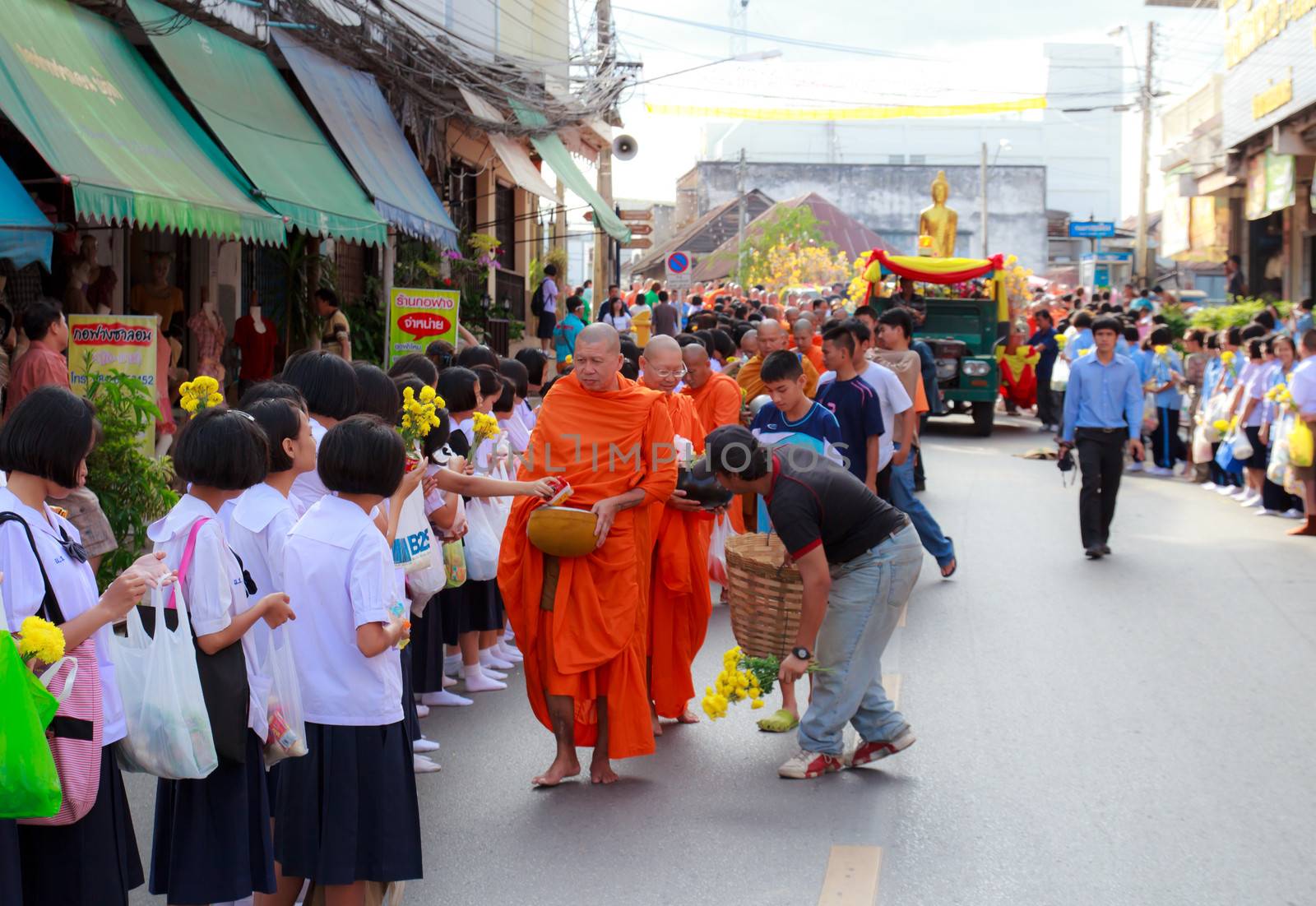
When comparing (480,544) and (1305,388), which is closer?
(480,544)

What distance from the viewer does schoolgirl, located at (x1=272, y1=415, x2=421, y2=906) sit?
4.19 m

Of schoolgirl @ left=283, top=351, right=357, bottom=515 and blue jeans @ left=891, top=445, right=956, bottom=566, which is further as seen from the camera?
blue jeans @ left=891, top=445, right=956, bottom=566

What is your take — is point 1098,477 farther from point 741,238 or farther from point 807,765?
point 741,238

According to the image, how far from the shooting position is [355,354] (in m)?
17.1

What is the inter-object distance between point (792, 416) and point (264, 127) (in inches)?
282

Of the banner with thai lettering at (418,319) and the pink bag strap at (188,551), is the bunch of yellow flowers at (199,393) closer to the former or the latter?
the pink bag strap at (188,551)

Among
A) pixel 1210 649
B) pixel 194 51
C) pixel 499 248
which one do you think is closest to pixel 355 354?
pixel 194 51

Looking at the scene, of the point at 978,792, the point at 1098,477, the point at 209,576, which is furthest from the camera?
the point at 1098,477

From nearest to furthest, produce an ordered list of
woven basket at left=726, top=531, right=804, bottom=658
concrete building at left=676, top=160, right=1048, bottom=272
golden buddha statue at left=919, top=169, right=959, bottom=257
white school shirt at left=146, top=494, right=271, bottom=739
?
white school shirt at left=146, top=494, right=271, bottom=739 < woven basket at left=726, top=531, right=804, bottom=658 < golden buddha statue at left=919, top=169, right=959, bottom=257 < concrete building at left=676, top=160, right=1048, bottom=272

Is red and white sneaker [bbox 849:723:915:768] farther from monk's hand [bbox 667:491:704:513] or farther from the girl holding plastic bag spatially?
the girl holding plastic bag

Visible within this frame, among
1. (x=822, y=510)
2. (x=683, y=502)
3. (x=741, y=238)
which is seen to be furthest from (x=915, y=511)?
(x=741, y=238)

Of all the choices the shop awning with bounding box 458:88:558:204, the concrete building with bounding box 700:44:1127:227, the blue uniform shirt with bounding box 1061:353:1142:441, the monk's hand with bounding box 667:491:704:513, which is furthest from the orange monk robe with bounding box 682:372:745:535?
the concrete building with bounding box 700:44:1127:227

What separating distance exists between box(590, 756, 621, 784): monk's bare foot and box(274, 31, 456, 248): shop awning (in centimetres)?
904

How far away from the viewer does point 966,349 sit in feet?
71.3
